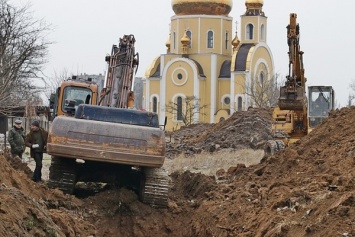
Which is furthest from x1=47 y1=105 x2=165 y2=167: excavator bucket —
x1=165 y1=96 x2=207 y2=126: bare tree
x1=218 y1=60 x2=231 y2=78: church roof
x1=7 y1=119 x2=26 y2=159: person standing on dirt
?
x1=218 y1=60 x2=231 y2=78: church roof

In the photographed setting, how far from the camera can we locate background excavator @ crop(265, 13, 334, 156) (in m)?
24.8

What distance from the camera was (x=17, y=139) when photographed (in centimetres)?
2088

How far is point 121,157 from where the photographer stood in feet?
Answer: 49.5

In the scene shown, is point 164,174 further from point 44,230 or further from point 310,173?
point 44,230

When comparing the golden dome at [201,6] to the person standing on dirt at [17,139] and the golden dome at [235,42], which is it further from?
the person standing on dirt at [17,139]

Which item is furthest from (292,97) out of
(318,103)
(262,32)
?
(262,32)

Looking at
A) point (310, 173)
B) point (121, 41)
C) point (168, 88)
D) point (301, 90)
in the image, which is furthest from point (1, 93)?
point (168, 88)

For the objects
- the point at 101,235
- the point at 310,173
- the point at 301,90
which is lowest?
the point at 101,235

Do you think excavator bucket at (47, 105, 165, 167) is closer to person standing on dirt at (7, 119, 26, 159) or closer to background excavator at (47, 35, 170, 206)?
background excavator at (47, 35, 170, 206)

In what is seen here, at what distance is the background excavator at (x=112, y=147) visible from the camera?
15109 millimetres

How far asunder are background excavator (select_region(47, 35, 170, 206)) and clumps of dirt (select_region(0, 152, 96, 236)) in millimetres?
754

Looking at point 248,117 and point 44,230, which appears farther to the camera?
point 248,117

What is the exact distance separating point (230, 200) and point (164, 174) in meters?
1.32

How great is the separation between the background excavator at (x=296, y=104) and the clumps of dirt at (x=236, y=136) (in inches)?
270
